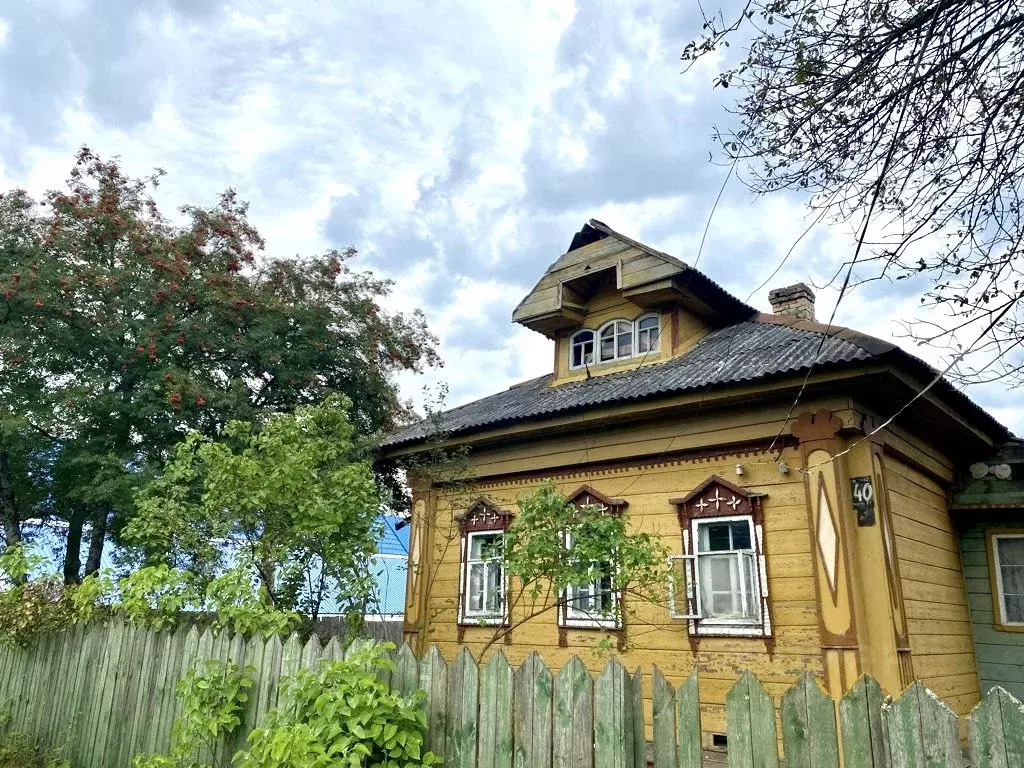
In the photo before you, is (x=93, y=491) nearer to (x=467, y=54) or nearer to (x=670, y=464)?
(x=670, y=464)

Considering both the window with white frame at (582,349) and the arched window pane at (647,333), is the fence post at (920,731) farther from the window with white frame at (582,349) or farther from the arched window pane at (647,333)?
the window with white frame at (582,349)

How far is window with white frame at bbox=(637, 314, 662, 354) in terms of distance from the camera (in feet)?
35.7

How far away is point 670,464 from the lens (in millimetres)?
8969

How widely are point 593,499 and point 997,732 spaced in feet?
23.0

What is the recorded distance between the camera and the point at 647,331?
11.0m

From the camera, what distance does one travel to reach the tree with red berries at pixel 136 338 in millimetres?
14672

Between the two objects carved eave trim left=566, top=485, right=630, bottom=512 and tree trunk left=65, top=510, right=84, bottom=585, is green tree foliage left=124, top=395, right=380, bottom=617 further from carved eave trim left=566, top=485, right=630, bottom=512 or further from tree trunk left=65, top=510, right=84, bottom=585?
tree trunk left=65, top=510, right=84, bottom=585

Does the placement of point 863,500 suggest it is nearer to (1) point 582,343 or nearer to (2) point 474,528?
(1) point 582,343

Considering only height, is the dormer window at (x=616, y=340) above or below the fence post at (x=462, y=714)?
above

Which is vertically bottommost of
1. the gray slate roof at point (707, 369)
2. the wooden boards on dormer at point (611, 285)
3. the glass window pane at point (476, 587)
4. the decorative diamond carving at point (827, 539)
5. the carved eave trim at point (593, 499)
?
the glass window pane at point (476, 587)

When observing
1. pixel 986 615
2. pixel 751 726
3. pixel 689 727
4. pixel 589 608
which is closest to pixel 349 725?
pixel 689 727

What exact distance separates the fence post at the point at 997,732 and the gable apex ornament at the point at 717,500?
5.54 m

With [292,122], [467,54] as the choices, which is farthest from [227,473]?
[292,122]

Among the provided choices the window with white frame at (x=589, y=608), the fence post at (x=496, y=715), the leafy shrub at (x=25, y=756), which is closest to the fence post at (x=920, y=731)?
the fence post at (x=496, y=715)
